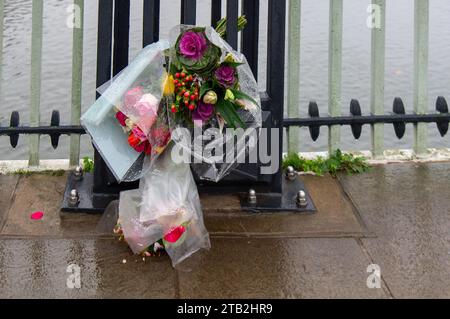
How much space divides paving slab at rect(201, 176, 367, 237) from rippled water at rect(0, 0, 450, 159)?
4.40 ft

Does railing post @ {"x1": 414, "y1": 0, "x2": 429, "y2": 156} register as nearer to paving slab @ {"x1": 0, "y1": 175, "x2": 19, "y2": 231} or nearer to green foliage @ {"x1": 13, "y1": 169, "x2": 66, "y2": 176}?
green foliage @ {"x1": 13, "y1": 169, "x2": 66, "y2": 176}

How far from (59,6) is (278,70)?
534cm

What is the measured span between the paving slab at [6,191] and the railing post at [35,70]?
205 millimetres

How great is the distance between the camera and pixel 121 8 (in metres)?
4.02

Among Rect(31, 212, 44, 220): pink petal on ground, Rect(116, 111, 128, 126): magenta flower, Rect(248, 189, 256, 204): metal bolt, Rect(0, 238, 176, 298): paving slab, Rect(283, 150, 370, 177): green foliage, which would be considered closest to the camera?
Rect(0, 238, 176, 298): paving slab

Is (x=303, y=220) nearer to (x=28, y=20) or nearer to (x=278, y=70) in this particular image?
(x=278, y=70)

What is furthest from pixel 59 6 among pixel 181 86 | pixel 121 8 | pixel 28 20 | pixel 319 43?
pixel 181 86

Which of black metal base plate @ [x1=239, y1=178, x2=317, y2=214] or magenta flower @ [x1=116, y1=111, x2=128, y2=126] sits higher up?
magenta flower @ [x1=116, y1=111, x2=128, y2=126]

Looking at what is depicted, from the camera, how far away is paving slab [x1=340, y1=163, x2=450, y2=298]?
11.6 feet

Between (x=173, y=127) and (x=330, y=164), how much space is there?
1490 millimetres

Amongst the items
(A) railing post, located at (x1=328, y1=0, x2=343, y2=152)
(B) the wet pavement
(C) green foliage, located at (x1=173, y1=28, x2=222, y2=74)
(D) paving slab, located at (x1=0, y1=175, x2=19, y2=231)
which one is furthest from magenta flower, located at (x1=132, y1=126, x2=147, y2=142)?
(A) railing post, located at (x1=328, y1=0, x2=343, y2=152)

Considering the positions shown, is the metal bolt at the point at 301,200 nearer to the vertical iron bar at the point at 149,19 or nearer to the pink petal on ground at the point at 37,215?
the vertical iron bar at the point at 149,19

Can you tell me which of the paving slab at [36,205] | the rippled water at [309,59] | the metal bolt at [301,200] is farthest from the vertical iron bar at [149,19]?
the rippled water at [309,59]

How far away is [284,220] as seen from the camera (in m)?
4.16
